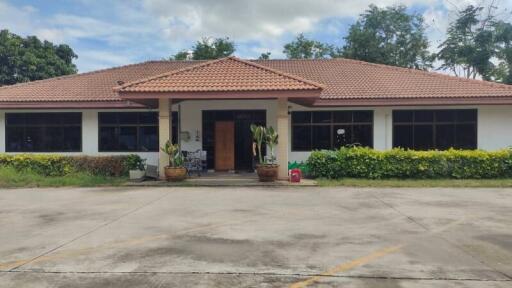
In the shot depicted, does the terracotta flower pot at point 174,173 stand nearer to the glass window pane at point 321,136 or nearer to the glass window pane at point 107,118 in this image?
the glass window pane at point 107,118

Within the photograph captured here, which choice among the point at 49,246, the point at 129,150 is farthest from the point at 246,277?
the point at 129,150

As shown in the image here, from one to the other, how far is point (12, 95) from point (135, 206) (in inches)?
443

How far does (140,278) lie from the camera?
219 inches

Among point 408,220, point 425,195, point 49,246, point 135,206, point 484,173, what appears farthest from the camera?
point 484,173

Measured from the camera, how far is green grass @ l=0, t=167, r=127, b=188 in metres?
15.4

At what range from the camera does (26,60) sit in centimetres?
3719

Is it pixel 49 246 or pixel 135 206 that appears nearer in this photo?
pixel 49 246

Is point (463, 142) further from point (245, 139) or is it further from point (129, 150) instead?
point (129, 150)

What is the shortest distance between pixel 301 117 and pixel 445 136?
18.9 ft

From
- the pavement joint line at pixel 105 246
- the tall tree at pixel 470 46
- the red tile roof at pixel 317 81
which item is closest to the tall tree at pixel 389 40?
the tall tree at pixel 470 46

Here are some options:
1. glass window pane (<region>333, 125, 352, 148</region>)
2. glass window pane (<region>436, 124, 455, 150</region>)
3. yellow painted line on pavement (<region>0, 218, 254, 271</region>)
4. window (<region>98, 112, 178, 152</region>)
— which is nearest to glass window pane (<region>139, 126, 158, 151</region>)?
window (<region>98, 112, 178, 152</region>)

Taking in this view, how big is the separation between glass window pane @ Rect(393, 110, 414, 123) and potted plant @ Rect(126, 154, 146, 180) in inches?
393

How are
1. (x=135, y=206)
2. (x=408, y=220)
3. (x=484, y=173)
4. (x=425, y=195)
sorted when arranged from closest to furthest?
(x=408, y=220)
(x=135, y=206)
(x=425, y=195)
(x=484, y=173)

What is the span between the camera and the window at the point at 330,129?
18.7m
